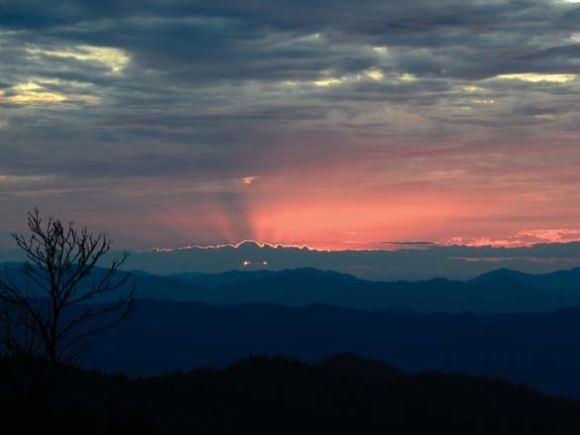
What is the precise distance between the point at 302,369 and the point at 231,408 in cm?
725

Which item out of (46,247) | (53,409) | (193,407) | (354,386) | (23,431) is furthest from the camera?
(46,247)

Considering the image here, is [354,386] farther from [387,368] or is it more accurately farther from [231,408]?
[387,368]

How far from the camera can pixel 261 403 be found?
25.1 metres

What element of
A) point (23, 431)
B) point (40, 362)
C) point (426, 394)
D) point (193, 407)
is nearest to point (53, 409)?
point (23, 431)

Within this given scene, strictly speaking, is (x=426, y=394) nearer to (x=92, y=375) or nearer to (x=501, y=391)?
(x=501, y=391)

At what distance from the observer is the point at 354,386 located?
29.4m

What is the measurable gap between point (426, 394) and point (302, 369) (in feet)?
14.8

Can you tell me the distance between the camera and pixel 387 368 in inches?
1748

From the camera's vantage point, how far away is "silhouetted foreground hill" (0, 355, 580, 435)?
2008 cm

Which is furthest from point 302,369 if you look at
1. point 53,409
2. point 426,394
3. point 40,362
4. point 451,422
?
point 53,409

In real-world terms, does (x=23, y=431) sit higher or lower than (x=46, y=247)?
lower

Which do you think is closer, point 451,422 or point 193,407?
point 193,407

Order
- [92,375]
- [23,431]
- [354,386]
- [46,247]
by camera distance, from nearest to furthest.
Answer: [23,431] < [92,375] < [354,386] < [46,247]

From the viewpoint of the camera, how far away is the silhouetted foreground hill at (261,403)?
20078 millimetres
